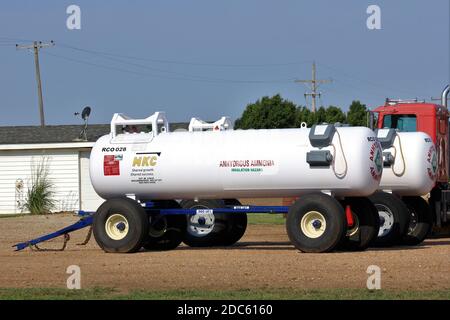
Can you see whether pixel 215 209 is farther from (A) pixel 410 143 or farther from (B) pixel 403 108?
(B) pixel 403 108

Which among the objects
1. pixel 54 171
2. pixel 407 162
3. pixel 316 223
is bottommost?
pixel 316 223

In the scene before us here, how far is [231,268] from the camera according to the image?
59.0 ft

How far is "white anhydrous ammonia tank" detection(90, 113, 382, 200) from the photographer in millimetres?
20531

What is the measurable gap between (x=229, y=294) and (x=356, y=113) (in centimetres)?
5319

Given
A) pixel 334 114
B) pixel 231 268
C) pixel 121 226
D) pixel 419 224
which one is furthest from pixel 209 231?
pixel 334 114

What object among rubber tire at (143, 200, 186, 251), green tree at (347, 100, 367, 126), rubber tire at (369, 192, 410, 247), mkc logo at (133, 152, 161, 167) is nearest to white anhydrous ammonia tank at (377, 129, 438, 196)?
rubber tire at (369, 192, 410, 247)

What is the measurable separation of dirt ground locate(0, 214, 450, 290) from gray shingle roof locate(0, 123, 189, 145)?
71.8 ft

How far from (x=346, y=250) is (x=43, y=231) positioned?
41.2 feet

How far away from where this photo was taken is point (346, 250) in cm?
2138

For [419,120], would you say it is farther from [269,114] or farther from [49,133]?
[269,114]

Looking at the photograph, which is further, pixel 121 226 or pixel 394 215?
pixel 394 215

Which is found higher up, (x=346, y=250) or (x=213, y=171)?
(x=213, y=171)
